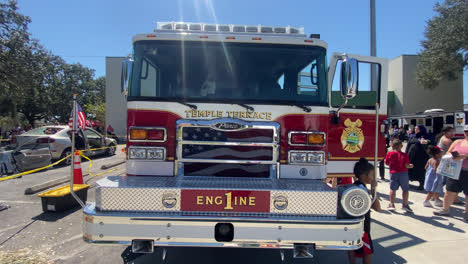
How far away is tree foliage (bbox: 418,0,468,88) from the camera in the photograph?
2400 cm

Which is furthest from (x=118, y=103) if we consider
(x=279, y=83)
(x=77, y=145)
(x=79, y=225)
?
(x=279, y=83)

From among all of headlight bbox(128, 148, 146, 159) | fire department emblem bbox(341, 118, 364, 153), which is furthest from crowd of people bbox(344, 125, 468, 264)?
headlight bbox(128, 148, 146, 159)

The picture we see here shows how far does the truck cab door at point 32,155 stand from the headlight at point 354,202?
909cm

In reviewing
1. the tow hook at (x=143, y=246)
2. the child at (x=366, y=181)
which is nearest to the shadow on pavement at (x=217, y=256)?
the child at (x=366, y=181)

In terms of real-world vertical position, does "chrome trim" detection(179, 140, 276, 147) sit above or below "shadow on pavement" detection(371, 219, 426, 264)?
above

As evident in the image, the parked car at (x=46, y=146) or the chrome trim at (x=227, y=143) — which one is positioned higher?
the chrome trim at (x=227, y=143)

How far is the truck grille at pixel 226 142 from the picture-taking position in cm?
333

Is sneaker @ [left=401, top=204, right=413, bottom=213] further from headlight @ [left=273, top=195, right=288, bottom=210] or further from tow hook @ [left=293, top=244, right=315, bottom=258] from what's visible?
headlight @ [left=273, top=195, right=288, bottom=210]

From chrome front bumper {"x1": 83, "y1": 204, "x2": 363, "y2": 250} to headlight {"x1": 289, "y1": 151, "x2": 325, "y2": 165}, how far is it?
31.1 inches

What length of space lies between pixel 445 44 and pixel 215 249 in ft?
92.3

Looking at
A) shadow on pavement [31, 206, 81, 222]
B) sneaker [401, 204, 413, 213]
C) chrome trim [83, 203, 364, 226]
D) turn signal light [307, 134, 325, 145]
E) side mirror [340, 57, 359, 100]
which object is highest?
side mirror [340, 57, 359, 100]

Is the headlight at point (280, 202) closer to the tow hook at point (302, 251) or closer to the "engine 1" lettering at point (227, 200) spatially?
the "engine 1" lettering at point (227, 200)

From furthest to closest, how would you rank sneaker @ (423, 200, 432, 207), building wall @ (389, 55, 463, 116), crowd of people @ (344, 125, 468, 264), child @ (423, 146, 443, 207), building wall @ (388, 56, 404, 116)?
building wall @ (388, 56, 404, 116) < building wall @ (389, 55, 463, 116) < sneaker @ (423, 200, 432, 207) < child @ (423, 146, 443, 207) < crowd of people @ (344, 125, 468, 264)

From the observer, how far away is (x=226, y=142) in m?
3.34
